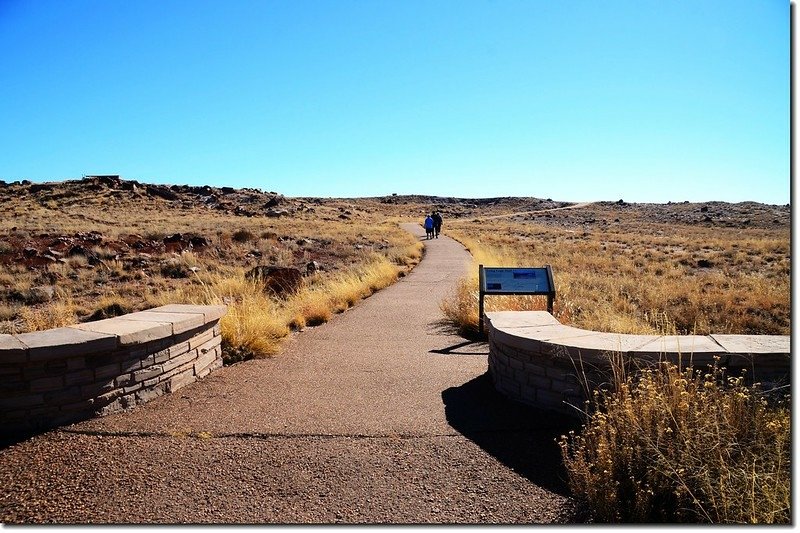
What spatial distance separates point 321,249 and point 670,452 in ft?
73.3

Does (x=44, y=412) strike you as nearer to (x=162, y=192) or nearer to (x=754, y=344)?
(x=754, y=344)

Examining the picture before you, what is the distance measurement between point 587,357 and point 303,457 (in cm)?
257

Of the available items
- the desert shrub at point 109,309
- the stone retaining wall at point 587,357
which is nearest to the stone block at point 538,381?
the stone retaining wall at point 587,357

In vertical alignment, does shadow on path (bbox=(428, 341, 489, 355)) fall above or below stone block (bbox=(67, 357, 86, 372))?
below

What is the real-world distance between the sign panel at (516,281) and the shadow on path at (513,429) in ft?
8.44

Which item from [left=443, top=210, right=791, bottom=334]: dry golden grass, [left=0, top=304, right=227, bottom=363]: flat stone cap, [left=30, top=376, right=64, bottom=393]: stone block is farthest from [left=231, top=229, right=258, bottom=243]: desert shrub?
[left=30, top=376, right=64, bottom=393]: stone block

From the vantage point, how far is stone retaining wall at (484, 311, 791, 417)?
462 centimetres

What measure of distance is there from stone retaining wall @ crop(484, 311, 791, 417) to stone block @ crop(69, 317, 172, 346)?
3.44 m

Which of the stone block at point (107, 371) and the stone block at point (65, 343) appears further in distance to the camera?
the stone block at point (107, 371)

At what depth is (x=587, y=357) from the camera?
4828 mm

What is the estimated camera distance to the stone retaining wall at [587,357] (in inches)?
182

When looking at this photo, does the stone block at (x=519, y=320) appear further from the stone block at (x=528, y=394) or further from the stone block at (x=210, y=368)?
the stone block at (x=210, y=368)

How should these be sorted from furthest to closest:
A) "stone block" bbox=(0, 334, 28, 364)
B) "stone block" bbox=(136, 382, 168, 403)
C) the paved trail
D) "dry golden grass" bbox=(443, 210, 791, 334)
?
"dry golden grass" bbox=(443, 210, 791, 334), "stone block" bbox=(136, 382, 168, 403), "stone block" bbox=(0, 334, 28, 364), the paved trail

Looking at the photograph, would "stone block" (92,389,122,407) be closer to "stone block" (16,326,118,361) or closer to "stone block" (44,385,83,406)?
"stone block" (44,385,83,406)
